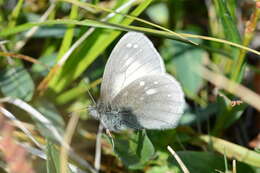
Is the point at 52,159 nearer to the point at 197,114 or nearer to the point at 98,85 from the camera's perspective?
the point at 98,85

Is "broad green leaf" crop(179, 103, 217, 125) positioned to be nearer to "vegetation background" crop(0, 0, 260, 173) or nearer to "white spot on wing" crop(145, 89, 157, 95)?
"vegetation background" crop(0, 0, 260, 173)

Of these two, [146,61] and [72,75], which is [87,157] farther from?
[146,61]

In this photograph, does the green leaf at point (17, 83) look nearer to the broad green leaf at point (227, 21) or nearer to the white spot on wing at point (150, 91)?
the white spot on wing at point (150, 91)

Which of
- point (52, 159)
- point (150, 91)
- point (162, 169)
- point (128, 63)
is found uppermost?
point (128, 63)

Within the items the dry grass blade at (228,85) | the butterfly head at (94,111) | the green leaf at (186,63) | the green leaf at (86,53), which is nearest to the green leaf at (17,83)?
the green leaf at (86,53)

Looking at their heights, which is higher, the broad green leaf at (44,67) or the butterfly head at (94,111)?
the broad green leaf at (44,67)

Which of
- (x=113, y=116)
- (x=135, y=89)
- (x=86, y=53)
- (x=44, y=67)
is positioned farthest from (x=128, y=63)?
(x=44, y=67)

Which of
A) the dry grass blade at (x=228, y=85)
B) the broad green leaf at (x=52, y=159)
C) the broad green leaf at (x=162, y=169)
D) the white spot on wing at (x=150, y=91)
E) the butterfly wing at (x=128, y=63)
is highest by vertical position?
the butterfly wing at (x=128, y=63)

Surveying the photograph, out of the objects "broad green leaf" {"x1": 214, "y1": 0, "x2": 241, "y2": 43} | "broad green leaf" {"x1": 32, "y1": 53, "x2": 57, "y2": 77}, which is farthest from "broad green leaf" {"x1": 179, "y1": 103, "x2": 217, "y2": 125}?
"broad green leaf" {"x1": 32, "y1": 53, "x2": 57, "y2": 77}
